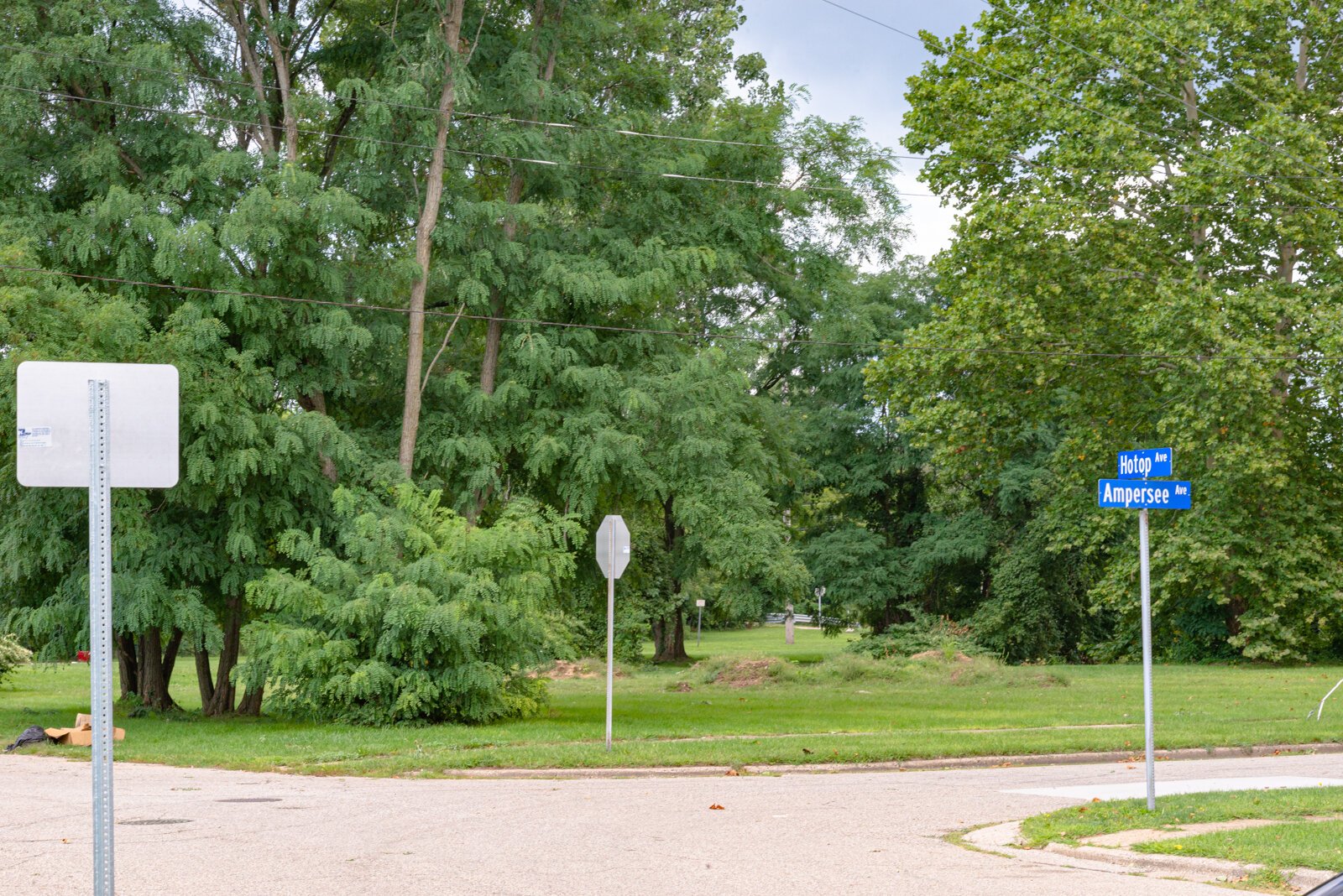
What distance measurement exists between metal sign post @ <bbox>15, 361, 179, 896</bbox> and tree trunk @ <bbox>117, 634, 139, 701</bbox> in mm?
23797

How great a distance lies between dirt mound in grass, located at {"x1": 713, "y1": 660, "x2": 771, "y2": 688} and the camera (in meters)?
36.1

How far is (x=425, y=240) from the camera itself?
86.1 ft

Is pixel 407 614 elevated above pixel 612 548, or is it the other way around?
pixel 612 548

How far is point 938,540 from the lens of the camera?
179 ft

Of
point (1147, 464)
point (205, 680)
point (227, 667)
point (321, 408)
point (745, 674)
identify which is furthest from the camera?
point (745, 674)

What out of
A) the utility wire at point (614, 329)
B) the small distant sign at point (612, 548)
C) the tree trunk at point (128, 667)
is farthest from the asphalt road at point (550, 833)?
the tree trunk at point (128, 667)

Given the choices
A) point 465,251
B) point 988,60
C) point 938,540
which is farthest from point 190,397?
point 938,540

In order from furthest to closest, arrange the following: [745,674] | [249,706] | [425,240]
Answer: [745,674]
[249,706]
[425,240]

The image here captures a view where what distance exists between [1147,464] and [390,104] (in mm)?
16984

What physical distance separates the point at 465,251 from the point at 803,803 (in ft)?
50.8

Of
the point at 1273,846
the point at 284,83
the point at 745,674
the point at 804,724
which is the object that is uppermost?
the point at 284,83

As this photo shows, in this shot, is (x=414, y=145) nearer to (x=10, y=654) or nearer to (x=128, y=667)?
(x=128, y=667)

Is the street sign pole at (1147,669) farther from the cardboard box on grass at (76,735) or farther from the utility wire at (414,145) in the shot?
the utility wire at (414,145)

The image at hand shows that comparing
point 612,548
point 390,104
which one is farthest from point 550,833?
point 390,104
